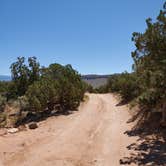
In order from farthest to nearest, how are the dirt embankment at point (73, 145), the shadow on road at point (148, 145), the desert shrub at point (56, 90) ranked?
the desert shrub at point (56, 90) → the dirt embankment at point (73, 145) → the shadow on road at point (148, 145)

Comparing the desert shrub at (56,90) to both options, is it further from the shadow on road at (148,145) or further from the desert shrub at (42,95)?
the shadow on road at (148,145)

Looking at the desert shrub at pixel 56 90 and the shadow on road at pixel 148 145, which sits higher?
the desert shrub at pixel 56 90

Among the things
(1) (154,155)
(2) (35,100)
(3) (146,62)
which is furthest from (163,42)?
(2) (35,100)

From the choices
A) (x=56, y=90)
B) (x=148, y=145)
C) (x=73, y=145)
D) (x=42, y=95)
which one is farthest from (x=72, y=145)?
(x=56, y=90)

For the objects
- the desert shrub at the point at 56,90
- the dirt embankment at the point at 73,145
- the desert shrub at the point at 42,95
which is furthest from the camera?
the desert shrub at the point at 56,90

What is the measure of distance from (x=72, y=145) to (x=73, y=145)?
0.16 ft

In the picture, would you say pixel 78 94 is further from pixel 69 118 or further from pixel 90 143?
pixel 90 143

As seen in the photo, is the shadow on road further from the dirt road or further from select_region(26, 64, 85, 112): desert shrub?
select_region(26, 64, 85, 112): desert shrub

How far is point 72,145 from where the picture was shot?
482 inches

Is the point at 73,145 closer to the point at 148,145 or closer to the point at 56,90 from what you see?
the point at 148,145

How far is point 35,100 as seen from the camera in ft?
72.6

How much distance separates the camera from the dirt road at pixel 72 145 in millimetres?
10039

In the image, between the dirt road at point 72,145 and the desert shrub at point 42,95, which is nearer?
the dirt road at point 72,145

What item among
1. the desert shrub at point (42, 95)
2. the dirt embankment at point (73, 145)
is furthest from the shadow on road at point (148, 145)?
the desert shrub at point (42, 95)
